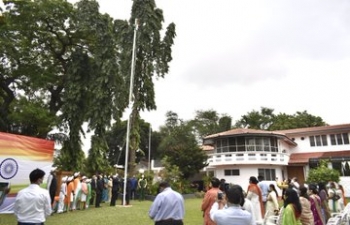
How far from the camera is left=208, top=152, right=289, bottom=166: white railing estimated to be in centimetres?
2859

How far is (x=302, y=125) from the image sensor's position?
44.1 meters

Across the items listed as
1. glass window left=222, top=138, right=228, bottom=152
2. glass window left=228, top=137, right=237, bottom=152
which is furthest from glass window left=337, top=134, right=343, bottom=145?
glass window left=222, top=138, right=228, bottom=152

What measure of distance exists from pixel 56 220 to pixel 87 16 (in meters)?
15.9

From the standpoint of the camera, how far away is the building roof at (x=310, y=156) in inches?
1140

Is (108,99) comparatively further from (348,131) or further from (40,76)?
(348,131)

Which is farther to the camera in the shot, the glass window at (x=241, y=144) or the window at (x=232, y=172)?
the window at (x=232, y=172)

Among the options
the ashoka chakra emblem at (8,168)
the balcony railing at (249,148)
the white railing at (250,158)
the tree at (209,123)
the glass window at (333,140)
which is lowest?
the ashoka chakra emblem at (8,168)

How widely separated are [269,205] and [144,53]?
66.4 feet

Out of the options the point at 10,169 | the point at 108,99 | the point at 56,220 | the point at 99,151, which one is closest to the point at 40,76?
the point at 108,99

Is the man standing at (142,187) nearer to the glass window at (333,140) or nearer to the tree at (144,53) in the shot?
the tree at (144,53)

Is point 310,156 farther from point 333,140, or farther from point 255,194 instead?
point 255,194

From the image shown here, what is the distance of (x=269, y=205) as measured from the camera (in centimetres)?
814

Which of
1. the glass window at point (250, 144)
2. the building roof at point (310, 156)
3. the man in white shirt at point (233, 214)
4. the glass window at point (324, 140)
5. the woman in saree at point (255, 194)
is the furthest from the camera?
the glass window at point (324, 140)

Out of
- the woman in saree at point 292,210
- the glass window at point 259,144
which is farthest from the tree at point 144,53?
the woman in saree at point 292,210
